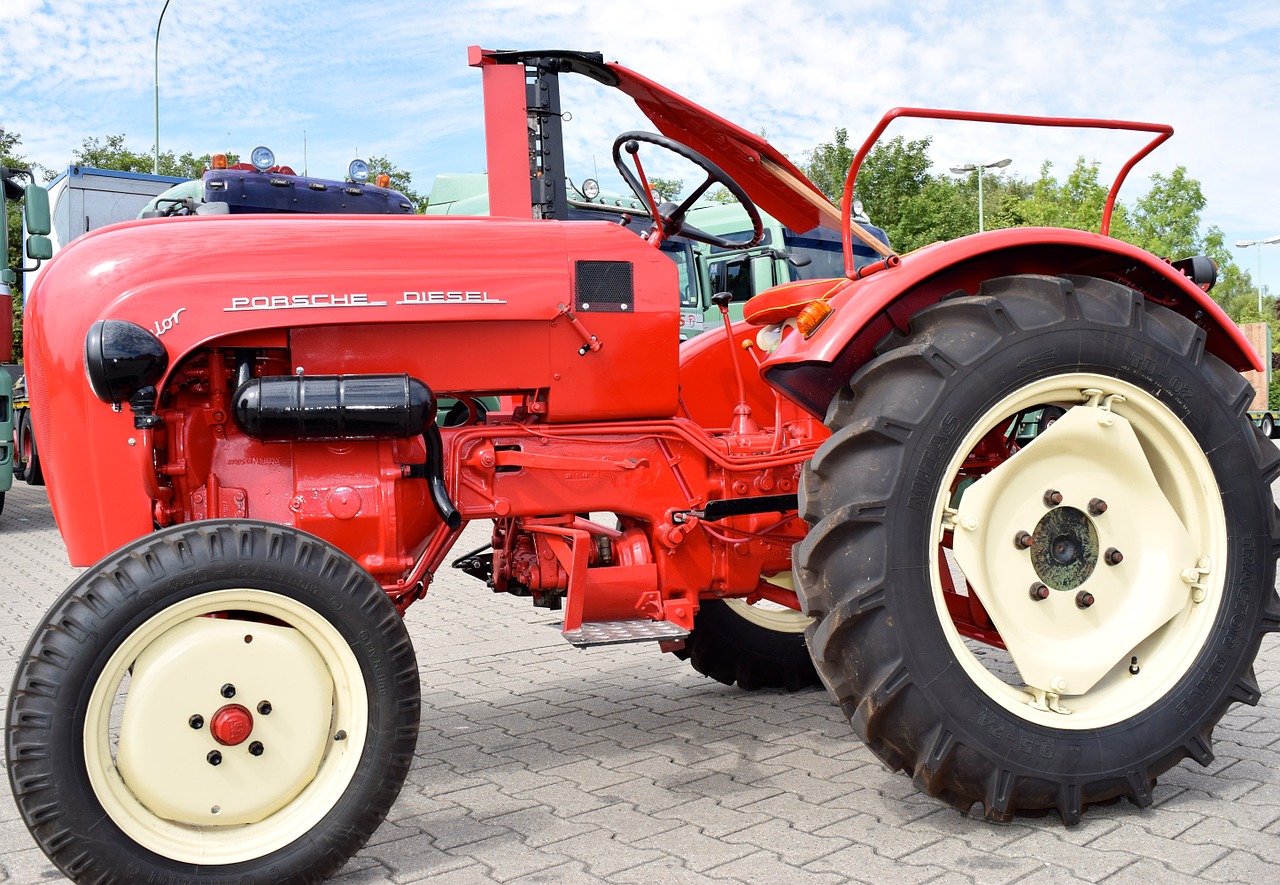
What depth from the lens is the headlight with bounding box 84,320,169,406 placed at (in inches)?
103

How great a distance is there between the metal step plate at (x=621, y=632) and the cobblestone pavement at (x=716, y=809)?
442 mm

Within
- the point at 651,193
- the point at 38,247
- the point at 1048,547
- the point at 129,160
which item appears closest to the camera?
the point at 1048,547

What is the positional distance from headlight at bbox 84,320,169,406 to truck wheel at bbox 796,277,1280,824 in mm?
1574

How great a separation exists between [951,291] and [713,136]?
0.93 meters

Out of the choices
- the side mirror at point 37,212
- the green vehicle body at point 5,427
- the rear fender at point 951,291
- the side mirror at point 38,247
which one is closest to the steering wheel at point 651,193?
the rear fender at point 951,291

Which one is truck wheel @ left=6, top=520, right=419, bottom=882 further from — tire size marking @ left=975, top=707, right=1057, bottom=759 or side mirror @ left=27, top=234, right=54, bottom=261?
side mirror @ left=27, top=234, right=54, bottom=261

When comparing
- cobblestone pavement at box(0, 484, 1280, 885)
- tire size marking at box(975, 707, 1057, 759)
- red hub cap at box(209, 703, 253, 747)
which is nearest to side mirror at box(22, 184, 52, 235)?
cobblestone pavement at box(0, 484, 1280, 885)

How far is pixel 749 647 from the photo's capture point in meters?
4.11

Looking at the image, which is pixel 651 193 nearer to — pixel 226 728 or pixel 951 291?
pixel 951 291

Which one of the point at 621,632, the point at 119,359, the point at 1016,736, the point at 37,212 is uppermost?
the point at 37,212

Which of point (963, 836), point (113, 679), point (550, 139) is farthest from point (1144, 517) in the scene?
point (113, 679)

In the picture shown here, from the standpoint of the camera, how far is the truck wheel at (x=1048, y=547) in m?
2.70

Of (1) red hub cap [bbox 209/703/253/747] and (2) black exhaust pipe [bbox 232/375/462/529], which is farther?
(2) black exhaust pipe [bbox 232/375/462/529]

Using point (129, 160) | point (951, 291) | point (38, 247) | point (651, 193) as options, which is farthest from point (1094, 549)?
point (129, 160)
